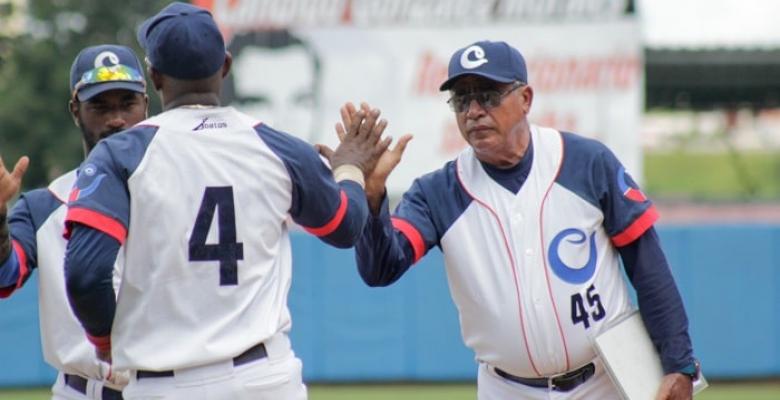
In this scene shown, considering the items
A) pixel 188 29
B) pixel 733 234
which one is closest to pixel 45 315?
pixel 188 29

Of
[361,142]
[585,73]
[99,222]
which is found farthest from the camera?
[585,73]

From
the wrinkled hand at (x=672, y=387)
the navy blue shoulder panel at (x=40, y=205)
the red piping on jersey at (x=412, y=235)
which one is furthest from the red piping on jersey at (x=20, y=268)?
the wrinkled hand at (x=672, y=387)

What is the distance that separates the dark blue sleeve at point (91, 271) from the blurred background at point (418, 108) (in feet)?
20.7

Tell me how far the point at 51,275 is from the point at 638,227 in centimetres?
199

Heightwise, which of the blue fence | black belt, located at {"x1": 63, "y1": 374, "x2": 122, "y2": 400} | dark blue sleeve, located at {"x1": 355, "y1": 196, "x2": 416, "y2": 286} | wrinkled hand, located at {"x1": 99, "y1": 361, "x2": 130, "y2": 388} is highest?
dark blue sleeve, located at {"x1": 355, "y1": 196, "x2": 416, "y2": 286}

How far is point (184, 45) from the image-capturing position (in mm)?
3844

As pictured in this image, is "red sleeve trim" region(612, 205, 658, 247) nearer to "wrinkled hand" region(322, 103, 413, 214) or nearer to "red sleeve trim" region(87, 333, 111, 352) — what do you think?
"wrinkled hand" region(322, 103, 413, 214)

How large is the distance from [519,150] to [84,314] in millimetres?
1769

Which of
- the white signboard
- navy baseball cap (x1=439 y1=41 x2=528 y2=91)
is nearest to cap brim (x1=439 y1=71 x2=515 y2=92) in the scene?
navy baseball cap (x1=439 y1=41 x2=528 y2=91)

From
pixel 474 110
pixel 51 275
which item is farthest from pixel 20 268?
pixel 474 110

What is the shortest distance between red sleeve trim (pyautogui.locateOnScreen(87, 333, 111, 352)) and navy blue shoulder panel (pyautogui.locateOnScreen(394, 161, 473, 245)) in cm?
133

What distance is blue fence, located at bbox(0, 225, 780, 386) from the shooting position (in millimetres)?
12430

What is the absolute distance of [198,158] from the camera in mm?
3781

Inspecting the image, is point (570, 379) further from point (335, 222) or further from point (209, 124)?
point (209, 124)
